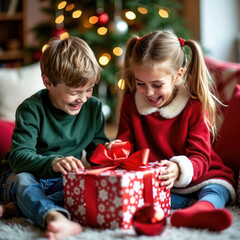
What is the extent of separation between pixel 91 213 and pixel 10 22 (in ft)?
11.3

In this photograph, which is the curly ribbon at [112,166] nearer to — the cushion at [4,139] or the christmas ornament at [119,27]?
the cushion at [4,139]

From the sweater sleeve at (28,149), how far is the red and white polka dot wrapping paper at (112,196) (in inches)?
4.8

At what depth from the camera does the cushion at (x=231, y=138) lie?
58.5 inches

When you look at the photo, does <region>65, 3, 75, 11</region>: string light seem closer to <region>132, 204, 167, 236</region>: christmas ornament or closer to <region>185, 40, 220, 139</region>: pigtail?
<region>185, 40, 220, 139</region>: pigtail

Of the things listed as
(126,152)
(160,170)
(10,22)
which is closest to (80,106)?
(126,152)

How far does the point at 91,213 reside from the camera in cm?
114

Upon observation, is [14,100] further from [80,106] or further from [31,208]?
[31,208]

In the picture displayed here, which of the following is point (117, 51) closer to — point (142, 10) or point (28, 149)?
point (142, 10)

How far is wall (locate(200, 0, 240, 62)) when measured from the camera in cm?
318

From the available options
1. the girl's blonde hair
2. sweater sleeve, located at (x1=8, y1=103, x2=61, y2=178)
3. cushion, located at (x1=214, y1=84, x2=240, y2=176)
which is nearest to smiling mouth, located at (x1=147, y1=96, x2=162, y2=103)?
the girl's blonde hair

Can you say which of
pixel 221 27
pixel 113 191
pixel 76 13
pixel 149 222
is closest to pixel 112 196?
pixel 113 191

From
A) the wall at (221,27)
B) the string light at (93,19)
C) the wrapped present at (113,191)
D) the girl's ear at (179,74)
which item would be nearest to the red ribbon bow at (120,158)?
the wrapped present at (113,191)

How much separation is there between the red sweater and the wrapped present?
0.17 meters

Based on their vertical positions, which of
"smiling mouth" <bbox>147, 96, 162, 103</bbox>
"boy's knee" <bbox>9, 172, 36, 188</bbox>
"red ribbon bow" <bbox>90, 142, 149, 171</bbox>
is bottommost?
"boy's knee" <bbox>9, 172, 36, 188</bbox>
